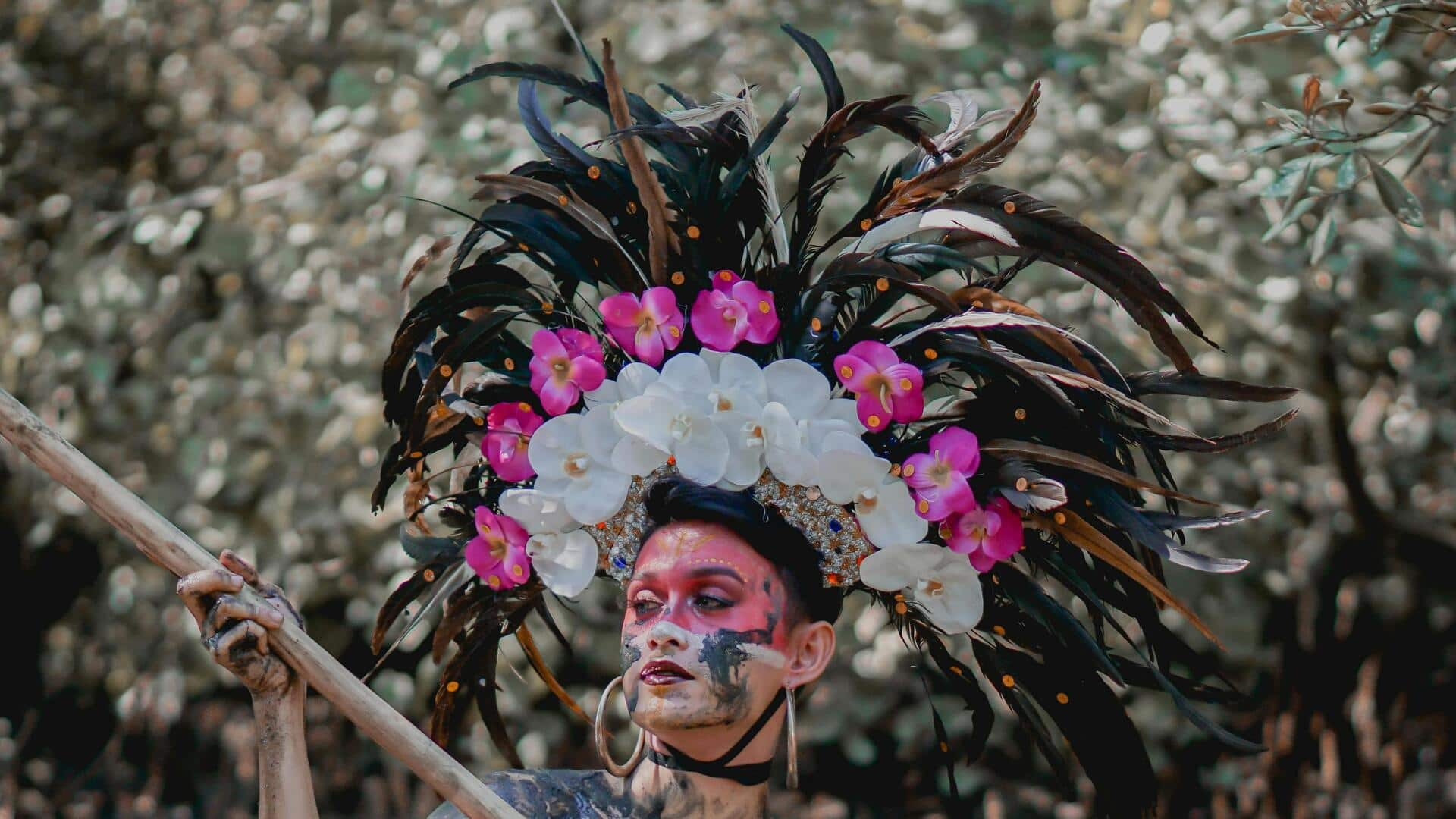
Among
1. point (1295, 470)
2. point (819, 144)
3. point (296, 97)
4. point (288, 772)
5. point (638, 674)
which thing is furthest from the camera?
point (296, 97)

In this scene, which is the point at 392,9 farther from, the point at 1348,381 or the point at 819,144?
the point at 1348,381

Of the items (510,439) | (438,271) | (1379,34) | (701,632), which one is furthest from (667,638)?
(438,271)

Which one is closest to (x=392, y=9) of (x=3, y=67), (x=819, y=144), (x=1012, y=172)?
(x=3, y=67)

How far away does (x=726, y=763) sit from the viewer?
88.1 inches

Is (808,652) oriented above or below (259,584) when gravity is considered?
below

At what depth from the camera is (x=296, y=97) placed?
4.58m

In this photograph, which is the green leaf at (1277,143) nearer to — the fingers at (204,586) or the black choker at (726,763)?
the black choker at (726,763)

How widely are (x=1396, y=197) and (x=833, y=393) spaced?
97 cm

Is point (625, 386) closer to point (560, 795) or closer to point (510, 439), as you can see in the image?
point (510, 439)

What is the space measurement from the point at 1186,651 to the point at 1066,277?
5.35ft

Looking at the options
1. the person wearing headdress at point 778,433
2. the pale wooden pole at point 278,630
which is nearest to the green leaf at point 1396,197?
the person wearing headdress at point 778,433

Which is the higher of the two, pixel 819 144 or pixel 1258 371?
pixel 819 144

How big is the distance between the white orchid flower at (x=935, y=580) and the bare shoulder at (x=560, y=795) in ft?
1.54

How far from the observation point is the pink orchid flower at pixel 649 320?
232cm
